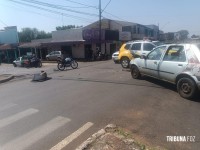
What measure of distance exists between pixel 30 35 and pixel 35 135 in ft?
241

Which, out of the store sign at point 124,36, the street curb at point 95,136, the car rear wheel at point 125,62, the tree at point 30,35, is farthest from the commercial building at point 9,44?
the street curb at point 95,136

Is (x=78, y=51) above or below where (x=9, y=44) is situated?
below

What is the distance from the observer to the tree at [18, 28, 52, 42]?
7300 centimetres

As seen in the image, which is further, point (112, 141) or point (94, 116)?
point (94, 116)

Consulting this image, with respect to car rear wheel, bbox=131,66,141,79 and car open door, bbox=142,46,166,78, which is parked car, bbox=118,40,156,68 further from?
car open door, bbox=142,46,166,78

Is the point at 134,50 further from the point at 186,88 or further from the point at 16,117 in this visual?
the point at 16,117

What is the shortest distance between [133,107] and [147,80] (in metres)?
3.87

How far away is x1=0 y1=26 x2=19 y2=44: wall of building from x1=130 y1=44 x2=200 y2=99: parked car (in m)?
42.9

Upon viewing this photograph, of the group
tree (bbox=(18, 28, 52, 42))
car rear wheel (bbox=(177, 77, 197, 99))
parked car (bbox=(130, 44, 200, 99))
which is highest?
tree (bbox=(18, 28, 52, 42))

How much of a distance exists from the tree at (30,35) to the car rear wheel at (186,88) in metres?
70.0

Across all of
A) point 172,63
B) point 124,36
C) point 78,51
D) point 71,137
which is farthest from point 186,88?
point 124,36

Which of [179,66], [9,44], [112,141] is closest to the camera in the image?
[112,141]

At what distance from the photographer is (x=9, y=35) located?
47.5 meters

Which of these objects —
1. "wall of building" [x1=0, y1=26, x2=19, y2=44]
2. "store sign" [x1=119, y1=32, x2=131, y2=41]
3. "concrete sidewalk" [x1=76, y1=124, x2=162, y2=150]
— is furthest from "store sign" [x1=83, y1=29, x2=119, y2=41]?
"concrete sidewalk" [x1=76, y1=124, x2=162, y2=150]
